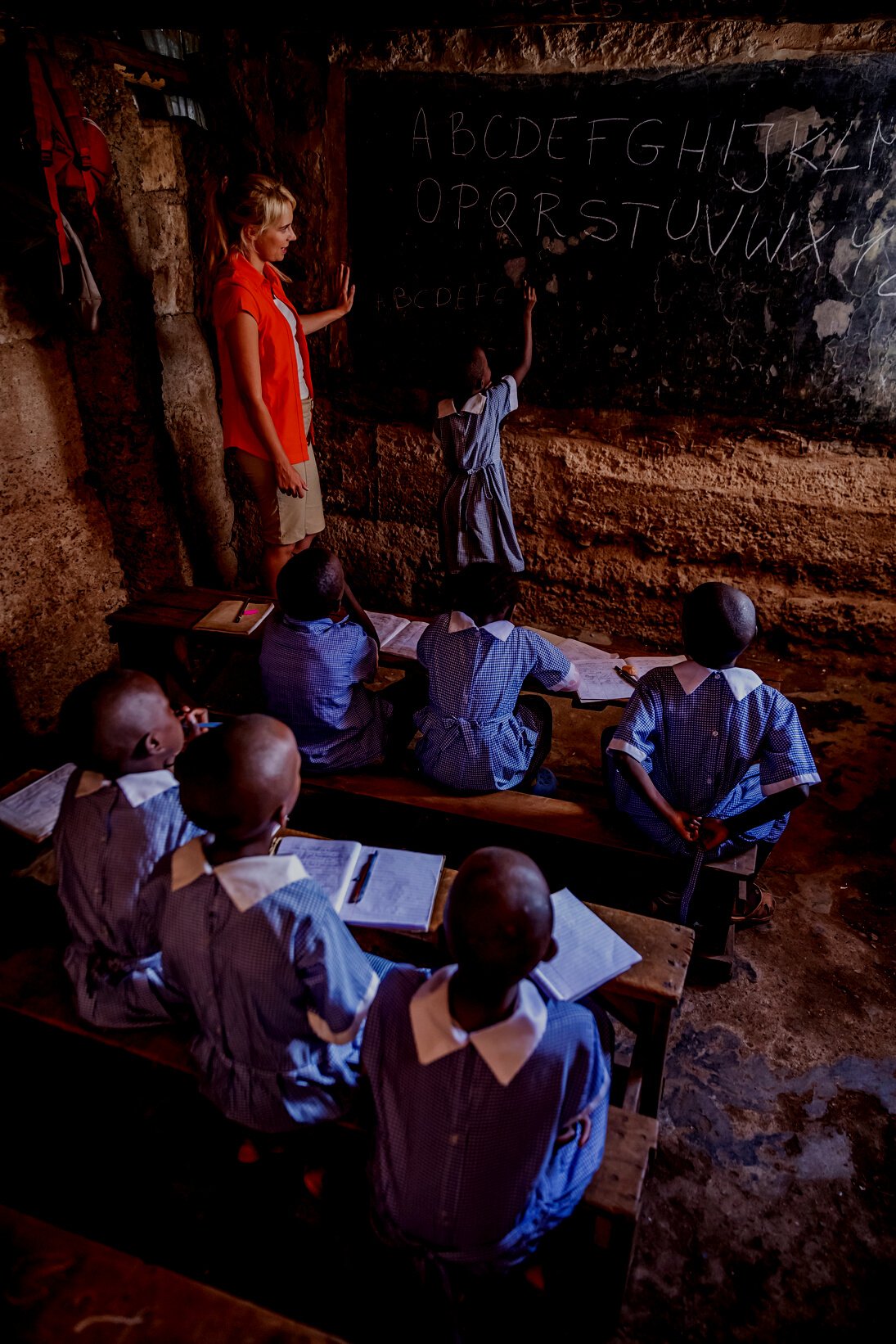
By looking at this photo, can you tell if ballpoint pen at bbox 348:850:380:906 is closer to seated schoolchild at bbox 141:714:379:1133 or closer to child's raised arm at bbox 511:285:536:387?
seated schoolchild at bbox 141:714:379:1133

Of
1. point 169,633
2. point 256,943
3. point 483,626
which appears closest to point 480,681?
point 483,626

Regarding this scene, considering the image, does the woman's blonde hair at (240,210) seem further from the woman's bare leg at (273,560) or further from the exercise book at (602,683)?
the exercise book at (602,683)

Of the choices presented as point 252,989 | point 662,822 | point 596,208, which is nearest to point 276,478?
point 596,208

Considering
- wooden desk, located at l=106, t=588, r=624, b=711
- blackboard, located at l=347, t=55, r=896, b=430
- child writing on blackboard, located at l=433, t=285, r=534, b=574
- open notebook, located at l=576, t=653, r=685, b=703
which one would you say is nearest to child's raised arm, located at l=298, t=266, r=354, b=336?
blackboard, located at l=347, t=55, r=896, b=430

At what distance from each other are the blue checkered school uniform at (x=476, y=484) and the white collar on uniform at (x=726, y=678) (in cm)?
196

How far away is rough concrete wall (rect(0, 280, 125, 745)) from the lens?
3578 mm

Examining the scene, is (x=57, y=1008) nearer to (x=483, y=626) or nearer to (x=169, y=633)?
(x=483, y=626)

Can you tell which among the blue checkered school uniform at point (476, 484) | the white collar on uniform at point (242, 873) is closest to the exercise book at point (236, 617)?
the blue checkered school uniform at point (476, 484)

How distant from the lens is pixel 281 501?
400 centimetres

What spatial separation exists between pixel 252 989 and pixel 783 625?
3864mm

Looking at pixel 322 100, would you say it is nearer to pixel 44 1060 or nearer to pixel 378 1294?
pixel 44 1060

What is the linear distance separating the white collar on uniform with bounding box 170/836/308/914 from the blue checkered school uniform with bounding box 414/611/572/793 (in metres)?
1.18

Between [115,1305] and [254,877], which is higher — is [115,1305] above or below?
below

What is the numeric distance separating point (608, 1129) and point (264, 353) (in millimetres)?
3468
